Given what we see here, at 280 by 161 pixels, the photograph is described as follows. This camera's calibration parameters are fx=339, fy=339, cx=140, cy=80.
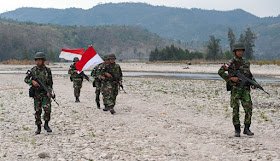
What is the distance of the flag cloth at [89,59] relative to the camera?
43.7ft

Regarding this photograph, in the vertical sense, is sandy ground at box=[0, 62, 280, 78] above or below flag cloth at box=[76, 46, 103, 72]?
below

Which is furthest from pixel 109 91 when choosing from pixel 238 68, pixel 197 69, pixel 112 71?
pixel 197 69

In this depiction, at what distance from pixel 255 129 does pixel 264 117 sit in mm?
2222

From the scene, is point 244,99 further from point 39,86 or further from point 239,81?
point 39,86

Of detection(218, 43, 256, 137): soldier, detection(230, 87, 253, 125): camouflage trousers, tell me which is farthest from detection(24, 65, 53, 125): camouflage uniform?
detection(230, 87, 253, 125): camouflage trousers

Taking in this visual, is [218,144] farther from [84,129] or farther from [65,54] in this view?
[65,54]

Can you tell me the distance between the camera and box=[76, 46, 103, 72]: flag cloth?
13.3 m

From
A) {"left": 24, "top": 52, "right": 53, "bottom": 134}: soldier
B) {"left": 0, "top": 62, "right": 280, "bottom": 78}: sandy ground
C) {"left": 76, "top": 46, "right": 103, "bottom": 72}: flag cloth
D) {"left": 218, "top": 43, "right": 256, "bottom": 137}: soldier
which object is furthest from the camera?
{"left": 0, "top": 62, "right": 280, "bottom": 78}: sandy ground

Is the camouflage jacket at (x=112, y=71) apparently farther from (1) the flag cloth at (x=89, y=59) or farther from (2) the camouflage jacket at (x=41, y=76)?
(2) the camouflage jacket at (x=41, y=76)

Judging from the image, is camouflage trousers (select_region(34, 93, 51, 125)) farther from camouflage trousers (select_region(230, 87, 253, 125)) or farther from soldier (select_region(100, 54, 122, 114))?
camouflage trousers (select_region(230, 87, 253, 125))

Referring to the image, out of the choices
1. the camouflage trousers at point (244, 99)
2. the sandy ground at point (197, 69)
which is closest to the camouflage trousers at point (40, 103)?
the camouflage trousers at point (244, 99)

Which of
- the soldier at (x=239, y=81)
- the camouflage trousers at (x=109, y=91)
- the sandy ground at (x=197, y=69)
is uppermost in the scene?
the soldier at (x=239, y=81)

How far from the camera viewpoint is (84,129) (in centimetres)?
987

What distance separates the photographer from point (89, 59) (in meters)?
13.5
